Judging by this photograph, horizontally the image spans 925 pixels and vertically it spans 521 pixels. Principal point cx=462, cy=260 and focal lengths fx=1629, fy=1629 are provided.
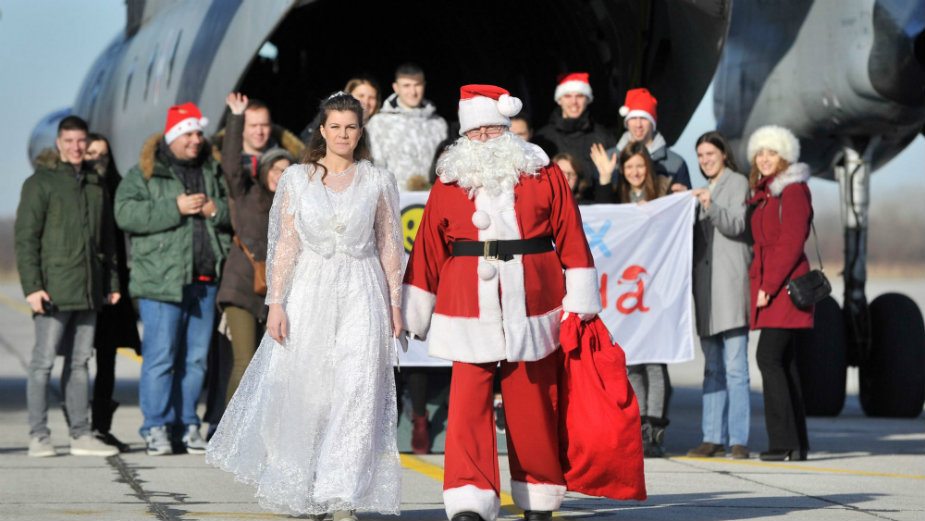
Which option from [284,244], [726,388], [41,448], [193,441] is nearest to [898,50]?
[726,388]

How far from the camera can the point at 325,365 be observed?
636 cm

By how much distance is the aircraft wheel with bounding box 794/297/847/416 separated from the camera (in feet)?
41.0

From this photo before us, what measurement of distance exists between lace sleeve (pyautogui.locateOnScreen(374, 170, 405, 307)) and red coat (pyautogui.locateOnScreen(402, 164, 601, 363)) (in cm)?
6

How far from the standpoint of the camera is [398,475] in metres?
6.27

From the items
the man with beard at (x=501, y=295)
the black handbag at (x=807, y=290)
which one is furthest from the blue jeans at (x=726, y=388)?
the man with beard at (x=501, y=295)

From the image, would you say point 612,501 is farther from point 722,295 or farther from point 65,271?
point 65,271

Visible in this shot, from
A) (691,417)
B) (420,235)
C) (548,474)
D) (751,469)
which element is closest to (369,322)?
(420,235)

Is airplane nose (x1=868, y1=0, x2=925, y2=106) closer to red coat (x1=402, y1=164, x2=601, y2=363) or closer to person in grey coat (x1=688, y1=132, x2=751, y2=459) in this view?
person in grey coat (x1=688, y1=132, x2=751, y2=459)

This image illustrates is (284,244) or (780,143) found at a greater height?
(780,143)

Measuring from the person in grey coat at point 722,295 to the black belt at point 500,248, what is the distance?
120 inches

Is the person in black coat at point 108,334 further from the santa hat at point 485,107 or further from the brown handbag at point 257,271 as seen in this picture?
the santa hat at point 485,107

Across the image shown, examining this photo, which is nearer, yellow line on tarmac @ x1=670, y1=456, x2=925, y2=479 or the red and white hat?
yellow line on tarmac @ x1=670, y1=456, x2=925, y2=479

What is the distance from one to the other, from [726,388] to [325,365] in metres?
3.73

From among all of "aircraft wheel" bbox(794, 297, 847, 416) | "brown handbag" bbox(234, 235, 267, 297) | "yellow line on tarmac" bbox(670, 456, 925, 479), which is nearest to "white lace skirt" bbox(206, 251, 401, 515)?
"brown handbag" bbox(234, 235, 267, 297)
